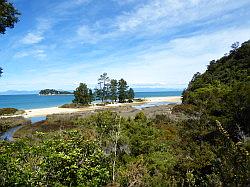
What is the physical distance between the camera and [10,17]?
1062 centimetres

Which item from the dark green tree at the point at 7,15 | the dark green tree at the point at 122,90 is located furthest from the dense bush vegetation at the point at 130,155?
the dark green tree at the point at 122,90

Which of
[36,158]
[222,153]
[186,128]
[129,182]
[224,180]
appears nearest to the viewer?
[224,180]

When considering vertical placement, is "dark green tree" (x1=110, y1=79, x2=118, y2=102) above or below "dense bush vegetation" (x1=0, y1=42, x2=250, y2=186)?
above

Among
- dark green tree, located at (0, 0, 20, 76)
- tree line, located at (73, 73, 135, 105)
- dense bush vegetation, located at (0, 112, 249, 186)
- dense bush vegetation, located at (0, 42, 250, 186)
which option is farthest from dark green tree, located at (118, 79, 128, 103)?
dark green tree, located at (0, 0, 20, 76)

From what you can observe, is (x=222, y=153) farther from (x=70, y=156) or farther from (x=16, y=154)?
(x=16, y=154)

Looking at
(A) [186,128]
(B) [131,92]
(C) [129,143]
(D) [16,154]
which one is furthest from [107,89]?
(D) [16,154]

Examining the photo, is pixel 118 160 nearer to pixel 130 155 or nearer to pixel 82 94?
pixel 130 155

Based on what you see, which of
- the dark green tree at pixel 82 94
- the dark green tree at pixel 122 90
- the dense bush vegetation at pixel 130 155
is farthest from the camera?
the dark green tree at pixel 122 90

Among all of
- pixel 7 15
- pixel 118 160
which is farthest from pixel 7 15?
pixel 118 160

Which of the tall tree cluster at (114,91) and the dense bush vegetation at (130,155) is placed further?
the tall tree cluster at (114,91)

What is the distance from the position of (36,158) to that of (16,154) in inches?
34.1

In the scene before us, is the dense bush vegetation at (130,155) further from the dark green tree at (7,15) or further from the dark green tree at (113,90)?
the dark green tree at (113,90)

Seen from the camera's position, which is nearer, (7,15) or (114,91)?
(7,15)

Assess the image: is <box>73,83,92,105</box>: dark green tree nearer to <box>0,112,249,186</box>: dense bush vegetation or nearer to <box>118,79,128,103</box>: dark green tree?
<box>118,79,128,103</box>: dark green tree
